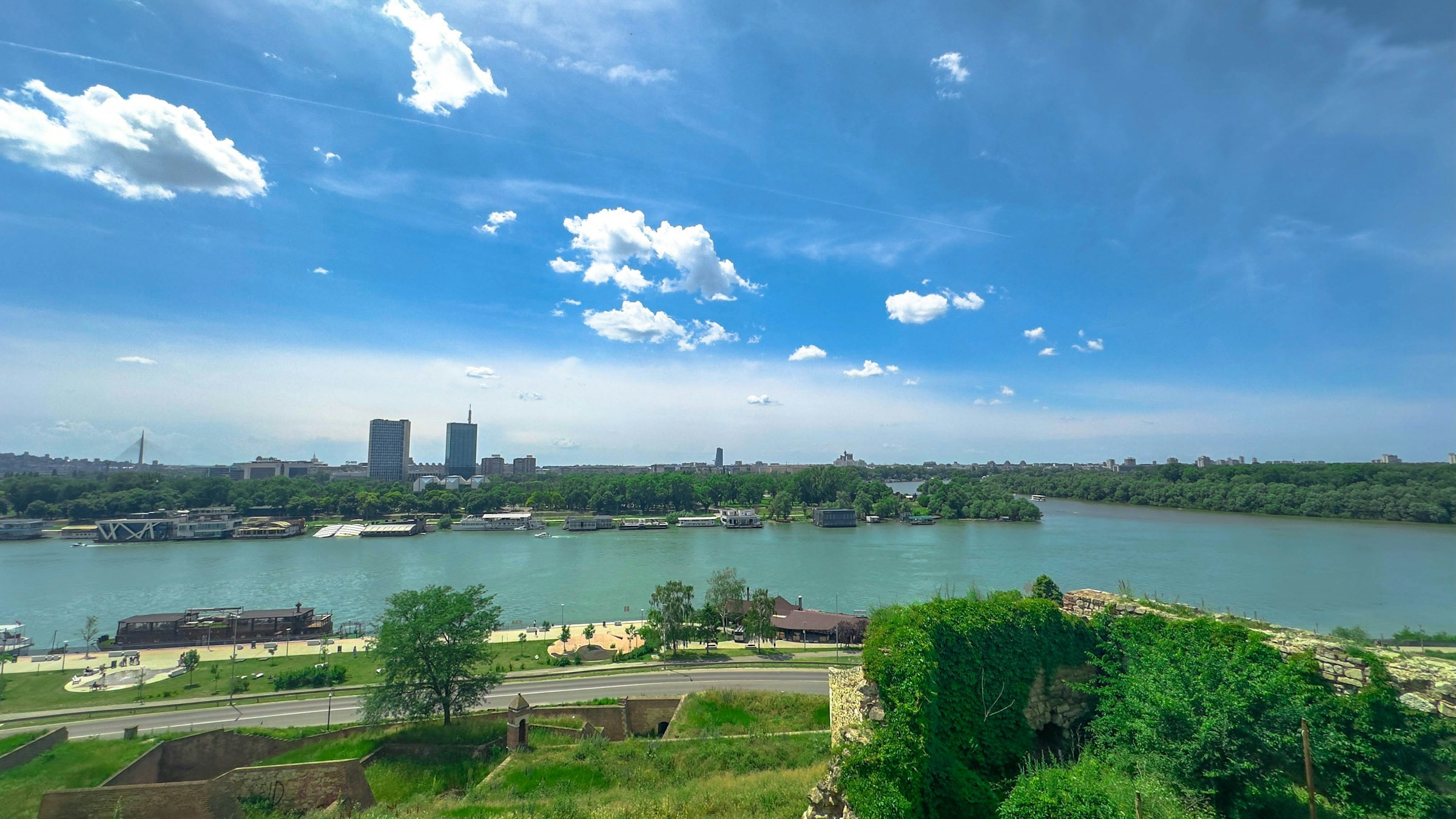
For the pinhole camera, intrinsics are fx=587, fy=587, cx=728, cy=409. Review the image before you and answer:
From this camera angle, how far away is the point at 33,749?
476 inches

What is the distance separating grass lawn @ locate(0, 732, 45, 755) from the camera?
11945mm

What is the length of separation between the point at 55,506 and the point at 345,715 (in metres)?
88.9

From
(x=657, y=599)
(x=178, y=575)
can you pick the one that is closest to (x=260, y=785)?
(x=657, y=599)

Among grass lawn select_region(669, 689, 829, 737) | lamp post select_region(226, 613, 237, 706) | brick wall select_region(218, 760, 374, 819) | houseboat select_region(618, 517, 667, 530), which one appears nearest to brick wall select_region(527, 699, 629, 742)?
grass lawn select_region(669, 689, 829, 737)

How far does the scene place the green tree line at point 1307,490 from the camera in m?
58.0

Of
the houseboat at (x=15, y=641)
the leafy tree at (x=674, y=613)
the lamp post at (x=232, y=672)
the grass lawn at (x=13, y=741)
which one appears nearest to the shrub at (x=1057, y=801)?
the grass lawn at (x=13, y=741)

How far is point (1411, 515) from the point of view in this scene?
57.2 meters

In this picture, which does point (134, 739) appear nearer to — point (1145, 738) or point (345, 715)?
point (345, 715)

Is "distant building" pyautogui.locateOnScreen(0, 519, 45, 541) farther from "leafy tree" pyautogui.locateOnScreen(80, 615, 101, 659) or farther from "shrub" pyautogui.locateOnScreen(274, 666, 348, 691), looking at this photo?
"shrub" pyautogui.locateOnScreen(274, 666, 348, 691)

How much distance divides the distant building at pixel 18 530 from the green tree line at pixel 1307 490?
134391mm

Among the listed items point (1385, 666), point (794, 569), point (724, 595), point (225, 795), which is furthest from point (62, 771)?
point (794, 569)

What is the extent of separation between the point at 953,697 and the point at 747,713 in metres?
9.05

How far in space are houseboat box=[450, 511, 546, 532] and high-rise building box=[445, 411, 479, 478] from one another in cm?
11349

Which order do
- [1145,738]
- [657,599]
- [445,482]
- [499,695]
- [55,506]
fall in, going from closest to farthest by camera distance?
[1145,738]
[499,695]
[657,599]
[55,506]
[445,482]
